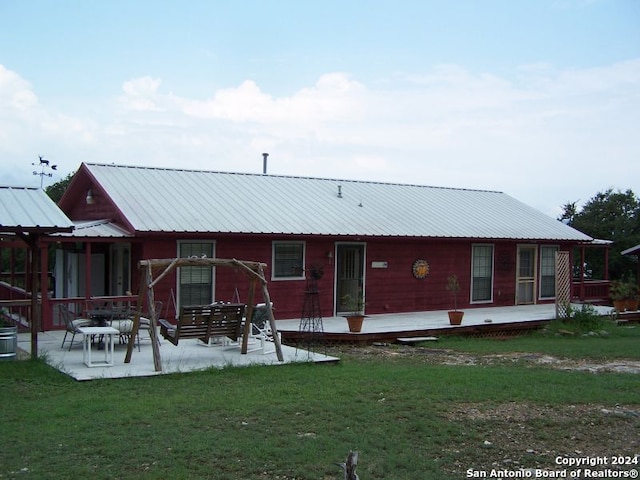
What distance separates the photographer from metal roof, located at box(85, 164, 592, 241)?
15406 mm

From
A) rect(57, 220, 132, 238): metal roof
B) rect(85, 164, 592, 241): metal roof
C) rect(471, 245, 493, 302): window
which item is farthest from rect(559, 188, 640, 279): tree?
rect(57, 220, 132, 238): metal roof

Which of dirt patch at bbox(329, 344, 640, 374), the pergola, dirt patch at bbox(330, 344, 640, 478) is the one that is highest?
the pergola

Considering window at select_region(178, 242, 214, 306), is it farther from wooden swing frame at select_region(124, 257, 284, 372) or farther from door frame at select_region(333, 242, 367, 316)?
wooden swing frame at select_region(124, 257, 284, 372)

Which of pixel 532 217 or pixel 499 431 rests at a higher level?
pixel 532 217

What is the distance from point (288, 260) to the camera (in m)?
16.3

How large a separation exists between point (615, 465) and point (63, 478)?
13.8ft

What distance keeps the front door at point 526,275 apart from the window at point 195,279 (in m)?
9.57

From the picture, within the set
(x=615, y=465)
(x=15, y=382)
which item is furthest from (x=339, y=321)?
(x=615, y=465)

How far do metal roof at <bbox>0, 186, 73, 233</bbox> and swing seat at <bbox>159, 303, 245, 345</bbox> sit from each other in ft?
6.84

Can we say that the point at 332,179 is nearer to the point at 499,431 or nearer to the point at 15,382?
the point at 15,382

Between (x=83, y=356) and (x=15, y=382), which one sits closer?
(x=15, y=382)

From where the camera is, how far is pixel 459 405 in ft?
24.7

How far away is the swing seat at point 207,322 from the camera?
10.4 metres

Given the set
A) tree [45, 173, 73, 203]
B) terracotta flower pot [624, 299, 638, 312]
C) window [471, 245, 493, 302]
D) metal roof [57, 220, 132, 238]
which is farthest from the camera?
tree [45, 173, 73, 203]
